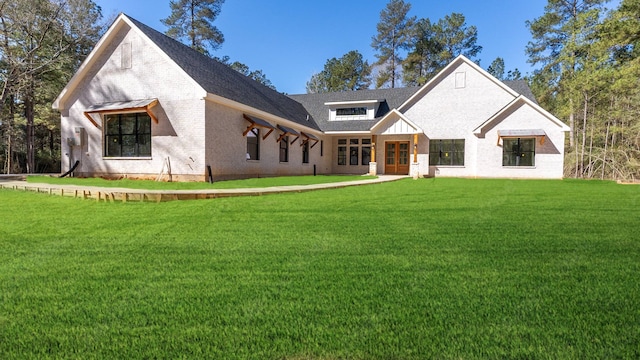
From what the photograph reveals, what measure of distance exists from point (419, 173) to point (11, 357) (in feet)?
64.5

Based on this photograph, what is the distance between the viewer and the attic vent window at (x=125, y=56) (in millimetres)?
12844

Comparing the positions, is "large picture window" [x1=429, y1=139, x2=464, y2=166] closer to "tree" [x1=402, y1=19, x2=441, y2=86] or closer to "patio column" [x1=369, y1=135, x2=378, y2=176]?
"patio column" [x1=369, y1=135, x2=378, y2=176]

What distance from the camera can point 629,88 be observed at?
19938 mm

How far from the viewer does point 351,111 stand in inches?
922

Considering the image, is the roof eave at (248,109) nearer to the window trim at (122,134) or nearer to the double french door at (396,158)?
the window trim at (122,134)

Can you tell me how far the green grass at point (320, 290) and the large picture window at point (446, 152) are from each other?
15558 millimetres

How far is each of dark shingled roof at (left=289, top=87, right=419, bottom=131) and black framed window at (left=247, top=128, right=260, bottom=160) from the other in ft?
27.3

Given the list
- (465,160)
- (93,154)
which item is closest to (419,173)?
(465,160)

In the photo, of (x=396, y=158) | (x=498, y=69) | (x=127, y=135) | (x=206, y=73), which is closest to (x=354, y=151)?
(x=396, y=158)

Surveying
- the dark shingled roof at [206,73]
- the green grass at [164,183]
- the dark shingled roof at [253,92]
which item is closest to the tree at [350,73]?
the dark shingled roof at [253,92]

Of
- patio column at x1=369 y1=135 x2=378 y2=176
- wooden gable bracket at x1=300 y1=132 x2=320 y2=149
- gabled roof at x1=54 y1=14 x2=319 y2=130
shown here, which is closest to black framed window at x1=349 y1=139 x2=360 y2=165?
patio column at x1=369 y1=135 x2=378 y2=176

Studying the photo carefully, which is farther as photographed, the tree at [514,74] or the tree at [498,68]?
the tree at [514,74]

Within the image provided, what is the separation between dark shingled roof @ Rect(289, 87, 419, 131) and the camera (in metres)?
22.3

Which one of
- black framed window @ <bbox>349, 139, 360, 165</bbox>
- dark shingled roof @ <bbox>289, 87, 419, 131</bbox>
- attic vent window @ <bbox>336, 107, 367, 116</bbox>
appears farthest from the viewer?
attic vent window @ <bbox>336, 107, 367, 116</bbox>
